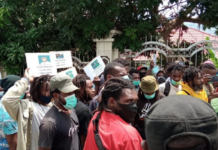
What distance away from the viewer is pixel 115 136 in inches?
66.4

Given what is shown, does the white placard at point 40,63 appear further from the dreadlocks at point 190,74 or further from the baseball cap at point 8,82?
the dreadlocks at point 190,74

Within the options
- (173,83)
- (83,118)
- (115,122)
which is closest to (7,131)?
(83,118)

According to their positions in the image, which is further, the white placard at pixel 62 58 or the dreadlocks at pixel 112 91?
the white placard at pixel 62 58

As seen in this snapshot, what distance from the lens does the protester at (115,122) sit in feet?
5.50

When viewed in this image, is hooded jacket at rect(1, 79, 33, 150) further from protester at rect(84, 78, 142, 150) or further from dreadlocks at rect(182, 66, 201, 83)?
dreadlocks at rect(182, 66, 201, 83)

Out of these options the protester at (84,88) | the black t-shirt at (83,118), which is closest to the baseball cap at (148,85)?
the protester at (84,88)

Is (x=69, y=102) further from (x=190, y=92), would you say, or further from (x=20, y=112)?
(x=190, y=92)

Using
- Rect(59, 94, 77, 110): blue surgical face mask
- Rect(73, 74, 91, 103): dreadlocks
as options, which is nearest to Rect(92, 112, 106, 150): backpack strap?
Rect(59, 94, 77, 110): blue surgical face mask

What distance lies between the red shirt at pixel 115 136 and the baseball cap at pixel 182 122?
71cm

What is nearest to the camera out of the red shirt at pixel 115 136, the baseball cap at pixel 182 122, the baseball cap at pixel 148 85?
the baseball cap at pixel 182 122

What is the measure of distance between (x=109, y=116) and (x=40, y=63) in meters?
3.25

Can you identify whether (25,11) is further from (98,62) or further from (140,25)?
(98,62)

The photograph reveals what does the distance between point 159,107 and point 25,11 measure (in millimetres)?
8901

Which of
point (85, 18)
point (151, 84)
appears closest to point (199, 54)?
point (85, 18)
